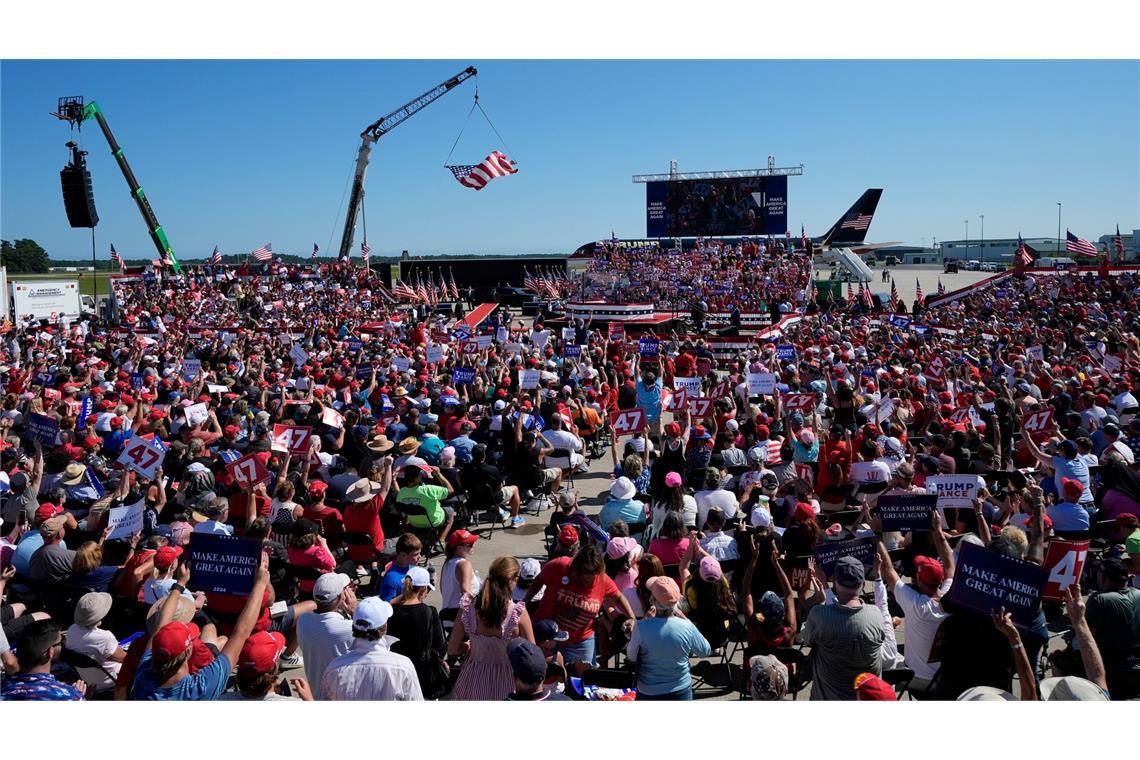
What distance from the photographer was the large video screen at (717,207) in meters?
59.7

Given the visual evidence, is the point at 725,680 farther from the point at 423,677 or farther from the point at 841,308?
the point at 841,308

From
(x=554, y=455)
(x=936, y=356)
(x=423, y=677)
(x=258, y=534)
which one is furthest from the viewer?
(x=936, y=356)

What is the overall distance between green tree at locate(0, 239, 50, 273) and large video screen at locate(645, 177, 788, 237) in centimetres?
6398

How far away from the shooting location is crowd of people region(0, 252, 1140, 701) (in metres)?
4.79

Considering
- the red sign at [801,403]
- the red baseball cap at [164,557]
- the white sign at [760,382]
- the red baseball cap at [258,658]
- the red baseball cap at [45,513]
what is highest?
the white sign at [760,382]

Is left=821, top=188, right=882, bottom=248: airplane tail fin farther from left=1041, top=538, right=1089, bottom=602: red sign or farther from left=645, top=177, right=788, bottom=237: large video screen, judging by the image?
left=1041, top=538, right=1089, bottom=602: red sign

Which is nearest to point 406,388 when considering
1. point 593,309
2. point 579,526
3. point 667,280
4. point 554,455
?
point 554,455

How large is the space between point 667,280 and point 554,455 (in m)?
38.2

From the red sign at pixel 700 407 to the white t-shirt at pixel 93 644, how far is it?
8182 millimetres

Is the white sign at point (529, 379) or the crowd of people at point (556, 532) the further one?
the white sign at point (529, 379)

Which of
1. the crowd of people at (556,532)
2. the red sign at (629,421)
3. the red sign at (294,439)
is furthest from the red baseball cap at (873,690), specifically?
the red sign at (294,439)

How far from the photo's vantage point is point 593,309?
36.9 m

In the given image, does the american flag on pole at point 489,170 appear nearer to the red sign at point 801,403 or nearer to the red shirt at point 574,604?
the red sign at point 801,403

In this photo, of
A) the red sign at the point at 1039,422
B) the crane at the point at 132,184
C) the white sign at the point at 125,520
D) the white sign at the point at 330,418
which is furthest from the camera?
the crane at the point at 132,184
